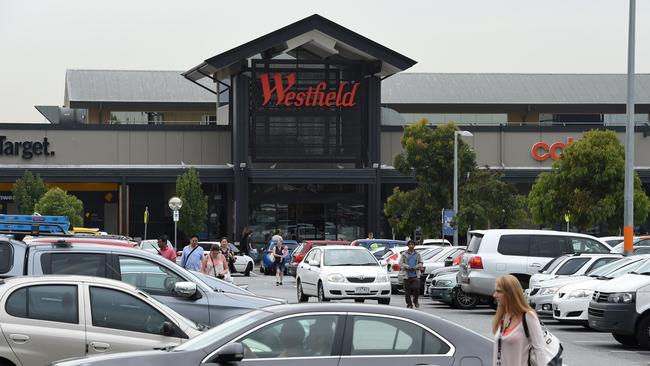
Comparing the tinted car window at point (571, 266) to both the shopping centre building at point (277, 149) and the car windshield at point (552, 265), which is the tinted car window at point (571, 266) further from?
the shopping centre building at point (277, 149)

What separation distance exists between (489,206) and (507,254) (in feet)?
76.8

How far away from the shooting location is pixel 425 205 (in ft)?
180

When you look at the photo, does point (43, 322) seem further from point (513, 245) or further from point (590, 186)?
point (590, 186)

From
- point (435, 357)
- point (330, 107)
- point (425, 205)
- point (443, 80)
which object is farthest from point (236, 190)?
point (435, 357)

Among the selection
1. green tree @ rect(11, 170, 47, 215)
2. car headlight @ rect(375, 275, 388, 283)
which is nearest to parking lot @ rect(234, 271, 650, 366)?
car headlight @ rect(375, 275, 388, 283)

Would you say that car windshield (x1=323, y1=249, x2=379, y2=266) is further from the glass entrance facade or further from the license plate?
the glass entrance facade

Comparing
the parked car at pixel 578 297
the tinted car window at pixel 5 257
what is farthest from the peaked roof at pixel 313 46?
the tinted car window at pixel 5 257

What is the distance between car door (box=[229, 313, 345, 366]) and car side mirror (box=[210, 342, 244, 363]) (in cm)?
16

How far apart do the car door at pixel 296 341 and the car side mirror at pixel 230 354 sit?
162 mm

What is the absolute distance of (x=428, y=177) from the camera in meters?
55.8

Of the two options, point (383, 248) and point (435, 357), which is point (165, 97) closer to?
point (383, 248)

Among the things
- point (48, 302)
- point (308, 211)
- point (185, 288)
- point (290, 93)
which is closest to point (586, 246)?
point (185, 288)

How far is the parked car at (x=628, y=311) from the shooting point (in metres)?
19.4

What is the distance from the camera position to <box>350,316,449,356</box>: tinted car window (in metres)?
9.77
